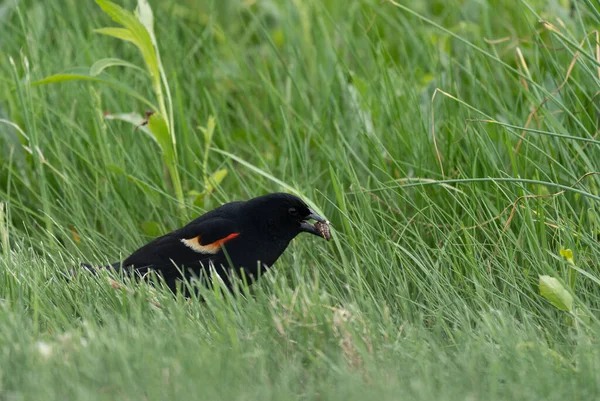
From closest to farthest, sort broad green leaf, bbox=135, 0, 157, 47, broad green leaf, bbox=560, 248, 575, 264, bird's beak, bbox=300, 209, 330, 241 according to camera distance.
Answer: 1. broad green leaf, bbox=560, 248, 575, 264
2. bird's beak, bbox=300, 209, 330, 241
3. broad green leaf, bbox=135, 0, 157, 47

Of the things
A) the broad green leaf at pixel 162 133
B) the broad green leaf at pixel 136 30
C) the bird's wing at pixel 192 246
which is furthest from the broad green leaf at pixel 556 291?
the broad green leaf at pixel 136 30

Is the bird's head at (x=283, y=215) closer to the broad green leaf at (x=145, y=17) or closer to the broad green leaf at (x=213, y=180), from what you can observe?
the broad green leaf at (x=213, y=180)

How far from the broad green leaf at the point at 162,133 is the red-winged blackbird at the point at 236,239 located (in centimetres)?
43

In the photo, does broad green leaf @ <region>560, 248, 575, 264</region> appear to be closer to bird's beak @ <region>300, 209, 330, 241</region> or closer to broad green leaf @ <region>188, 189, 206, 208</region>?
bird's beak @ <region>300, 209, 330, 241</region>

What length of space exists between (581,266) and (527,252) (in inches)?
11.6

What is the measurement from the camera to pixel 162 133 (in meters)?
4.15

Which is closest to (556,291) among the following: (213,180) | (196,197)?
(213,180)

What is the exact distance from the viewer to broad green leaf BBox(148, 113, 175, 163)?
409cm

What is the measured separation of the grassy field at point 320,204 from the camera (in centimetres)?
257

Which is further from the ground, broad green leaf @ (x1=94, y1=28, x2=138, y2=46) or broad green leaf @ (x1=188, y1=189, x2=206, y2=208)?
broad green leaf @ (x1=94, y1=28, x2=138, y2=46)

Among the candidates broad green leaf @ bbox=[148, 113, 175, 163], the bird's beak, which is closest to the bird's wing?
the bird's beak

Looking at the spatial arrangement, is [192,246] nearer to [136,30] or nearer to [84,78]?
[84,78]

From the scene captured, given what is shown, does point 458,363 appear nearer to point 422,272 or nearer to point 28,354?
point 422,272

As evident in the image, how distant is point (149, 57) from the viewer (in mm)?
4086
